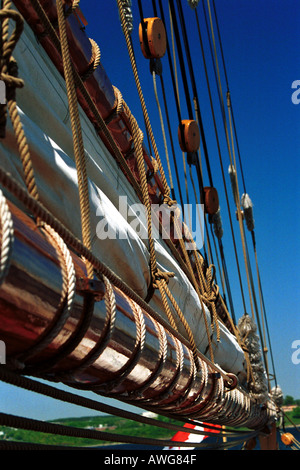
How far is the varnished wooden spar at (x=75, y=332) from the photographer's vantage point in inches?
29.1

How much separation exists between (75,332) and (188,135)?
2.58 m

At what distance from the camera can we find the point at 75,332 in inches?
35.6

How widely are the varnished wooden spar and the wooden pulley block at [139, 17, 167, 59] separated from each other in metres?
1.85

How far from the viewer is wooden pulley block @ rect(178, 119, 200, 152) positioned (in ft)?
10.8

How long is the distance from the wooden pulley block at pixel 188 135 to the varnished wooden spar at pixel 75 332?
200 cm

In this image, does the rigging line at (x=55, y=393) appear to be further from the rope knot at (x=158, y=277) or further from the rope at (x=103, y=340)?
the rope knot at (x=158, y=277)

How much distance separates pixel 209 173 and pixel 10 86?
4296mm

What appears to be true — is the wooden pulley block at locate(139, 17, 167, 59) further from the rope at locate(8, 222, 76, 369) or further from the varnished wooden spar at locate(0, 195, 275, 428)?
the rope at locate(8, 222, 76, 369)

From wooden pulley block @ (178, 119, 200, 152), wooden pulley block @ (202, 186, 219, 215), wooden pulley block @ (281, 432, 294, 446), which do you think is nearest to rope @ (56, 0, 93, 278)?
wooden pulley block @ (178, 119, 200, 152)

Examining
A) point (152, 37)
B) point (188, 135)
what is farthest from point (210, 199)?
point (152, 37)

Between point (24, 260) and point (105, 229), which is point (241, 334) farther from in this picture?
point (24, 260)

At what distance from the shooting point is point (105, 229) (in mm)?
1427

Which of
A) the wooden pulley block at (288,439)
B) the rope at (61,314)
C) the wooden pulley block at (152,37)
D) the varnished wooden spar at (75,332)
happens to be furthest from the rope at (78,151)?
the wooden pulley block at (288,439)
